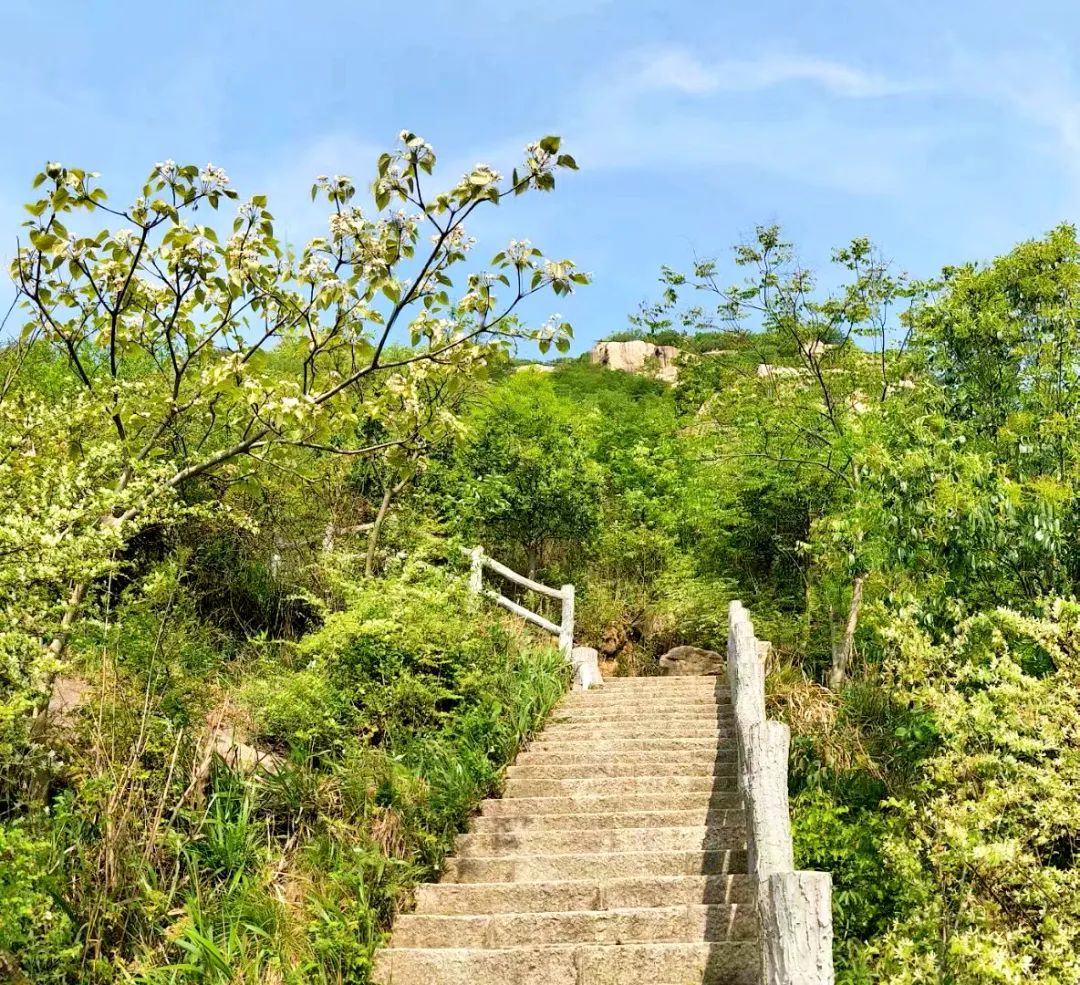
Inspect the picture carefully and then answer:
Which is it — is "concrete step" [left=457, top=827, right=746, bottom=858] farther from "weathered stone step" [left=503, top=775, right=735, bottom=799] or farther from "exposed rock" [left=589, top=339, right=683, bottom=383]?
"exposed rock" [left=589, top=339, right=683, bottom=383]

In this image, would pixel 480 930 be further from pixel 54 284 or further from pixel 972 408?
pixel 972 408

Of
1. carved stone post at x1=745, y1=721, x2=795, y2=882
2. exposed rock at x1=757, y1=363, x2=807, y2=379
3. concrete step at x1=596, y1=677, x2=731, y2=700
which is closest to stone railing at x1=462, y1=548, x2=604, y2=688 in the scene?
concrete step at x1=596, y1=677, x2=731, y2=700

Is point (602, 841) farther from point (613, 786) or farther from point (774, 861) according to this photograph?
point (774, 861)

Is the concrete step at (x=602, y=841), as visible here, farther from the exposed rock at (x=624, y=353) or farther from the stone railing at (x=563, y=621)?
the exposed rock at (x=624, y=353)

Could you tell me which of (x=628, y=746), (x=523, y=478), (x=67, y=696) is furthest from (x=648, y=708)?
(x=67, y=696)

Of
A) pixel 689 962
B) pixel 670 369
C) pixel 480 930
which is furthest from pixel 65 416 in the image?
pixel 670 369

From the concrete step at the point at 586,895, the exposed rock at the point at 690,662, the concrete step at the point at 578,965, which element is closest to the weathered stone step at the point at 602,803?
the concrete step at the point at 586,895

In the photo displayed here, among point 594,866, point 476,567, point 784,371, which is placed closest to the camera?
point 594,866

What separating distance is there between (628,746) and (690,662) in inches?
215

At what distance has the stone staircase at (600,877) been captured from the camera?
588 centimetres

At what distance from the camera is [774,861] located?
19.5 ft

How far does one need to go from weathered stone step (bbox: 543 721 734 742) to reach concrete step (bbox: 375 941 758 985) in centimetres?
347

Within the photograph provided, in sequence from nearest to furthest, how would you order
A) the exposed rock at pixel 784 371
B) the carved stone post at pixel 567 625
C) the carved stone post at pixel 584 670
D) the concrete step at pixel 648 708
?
the concrete step at pixel 648 708 < the carved stone post at pixel 584 670 < the carved stone post at pixel 567 625 < the exposed rock at pixel 784 371

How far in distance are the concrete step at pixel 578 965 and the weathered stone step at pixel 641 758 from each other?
9.16ft
